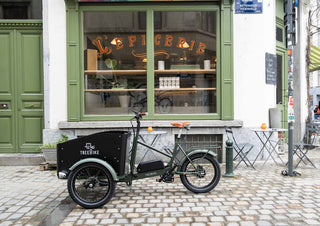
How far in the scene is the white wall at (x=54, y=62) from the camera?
689cm

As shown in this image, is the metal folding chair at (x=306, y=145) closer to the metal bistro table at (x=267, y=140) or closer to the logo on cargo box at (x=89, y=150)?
the metal bistro table at (x=267, y=140)

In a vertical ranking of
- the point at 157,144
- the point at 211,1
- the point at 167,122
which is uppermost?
the point at 211,1

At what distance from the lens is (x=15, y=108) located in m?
7.13

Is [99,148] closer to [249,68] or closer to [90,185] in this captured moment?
[90,185]

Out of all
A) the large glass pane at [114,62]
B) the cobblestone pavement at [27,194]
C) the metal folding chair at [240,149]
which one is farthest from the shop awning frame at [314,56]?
the cobblestone pavement at [27,194]

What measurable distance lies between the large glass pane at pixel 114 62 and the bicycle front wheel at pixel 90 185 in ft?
9.74

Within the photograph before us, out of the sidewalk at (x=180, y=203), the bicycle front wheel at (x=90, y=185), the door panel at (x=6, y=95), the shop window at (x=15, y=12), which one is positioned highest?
the shop window at (x=15, y=12)

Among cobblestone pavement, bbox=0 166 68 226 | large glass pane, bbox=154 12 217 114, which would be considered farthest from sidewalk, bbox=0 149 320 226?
large glass pane, bbox=154 12 217 114

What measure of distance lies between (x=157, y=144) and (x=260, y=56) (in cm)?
313

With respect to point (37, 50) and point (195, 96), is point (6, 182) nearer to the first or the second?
point (37, 50)

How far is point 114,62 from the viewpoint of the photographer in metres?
7.34

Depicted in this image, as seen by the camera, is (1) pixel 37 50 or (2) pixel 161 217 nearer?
(2) pixel 161 217

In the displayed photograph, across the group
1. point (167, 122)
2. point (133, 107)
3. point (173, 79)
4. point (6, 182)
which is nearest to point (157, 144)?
point (167, 122)

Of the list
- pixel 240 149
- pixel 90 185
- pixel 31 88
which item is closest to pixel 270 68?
pixel 240 149
